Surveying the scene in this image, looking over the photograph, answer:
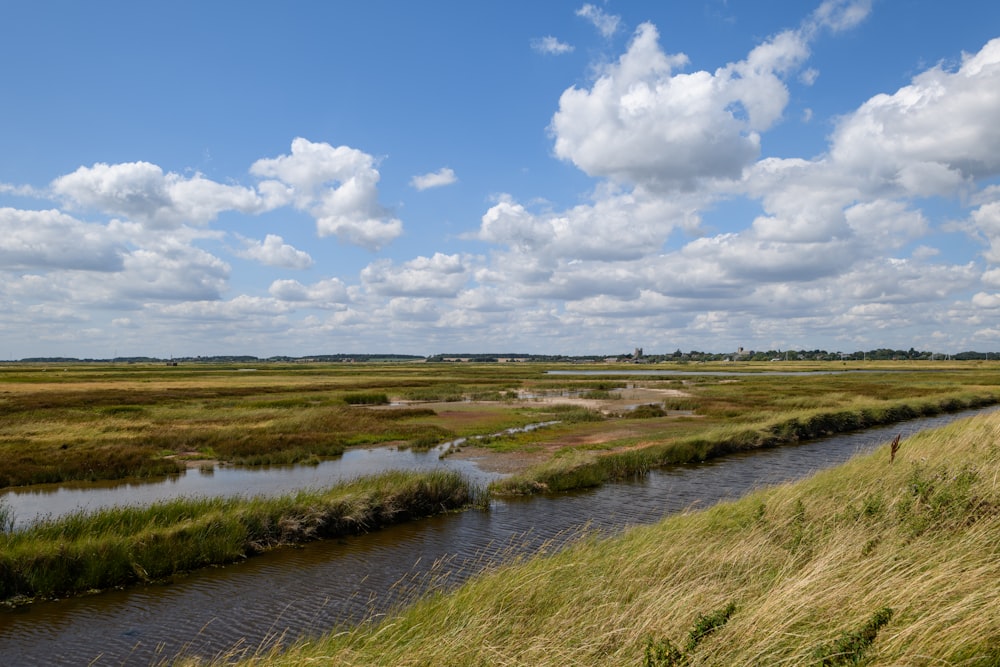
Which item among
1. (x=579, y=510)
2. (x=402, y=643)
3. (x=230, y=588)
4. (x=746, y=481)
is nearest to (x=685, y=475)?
(x=746, y=481)

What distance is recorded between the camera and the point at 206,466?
97.8ft

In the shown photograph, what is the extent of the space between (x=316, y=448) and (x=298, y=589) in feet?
69.3

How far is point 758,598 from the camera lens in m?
6.62

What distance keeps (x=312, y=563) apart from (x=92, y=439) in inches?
1057

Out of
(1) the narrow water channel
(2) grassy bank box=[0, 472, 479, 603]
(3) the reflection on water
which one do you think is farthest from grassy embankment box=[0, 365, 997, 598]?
(3) the reflection on water

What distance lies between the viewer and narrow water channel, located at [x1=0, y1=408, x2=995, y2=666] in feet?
37.1

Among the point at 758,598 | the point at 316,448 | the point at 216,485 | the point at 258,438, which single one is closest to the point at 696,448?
the point at 316,448

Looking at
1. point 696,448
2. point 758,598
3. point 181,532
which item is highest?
point 758,598

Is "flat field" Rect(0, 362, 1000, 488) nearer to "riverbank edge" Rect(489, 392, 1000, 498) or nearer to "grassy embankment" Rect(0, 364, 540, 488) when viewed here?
"grassy embankment" Rect(0, 364, 540, 488)

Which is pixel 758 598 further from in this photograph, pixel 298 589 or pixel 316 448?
pixel 316 448

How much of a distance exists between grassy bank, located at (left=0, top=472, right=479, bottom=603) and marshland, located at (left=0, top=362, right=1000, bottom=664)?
1.5 inches

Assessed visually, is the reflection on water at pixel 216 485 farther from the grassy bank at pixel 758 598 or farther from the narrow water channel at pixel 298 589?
the grassy bank at pixel 758 598

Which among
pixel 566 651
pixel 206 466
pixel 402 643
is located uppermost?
pixel 566 651

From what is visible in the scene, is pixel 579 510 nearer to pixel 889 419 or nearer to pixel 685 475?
pixel 685 475
